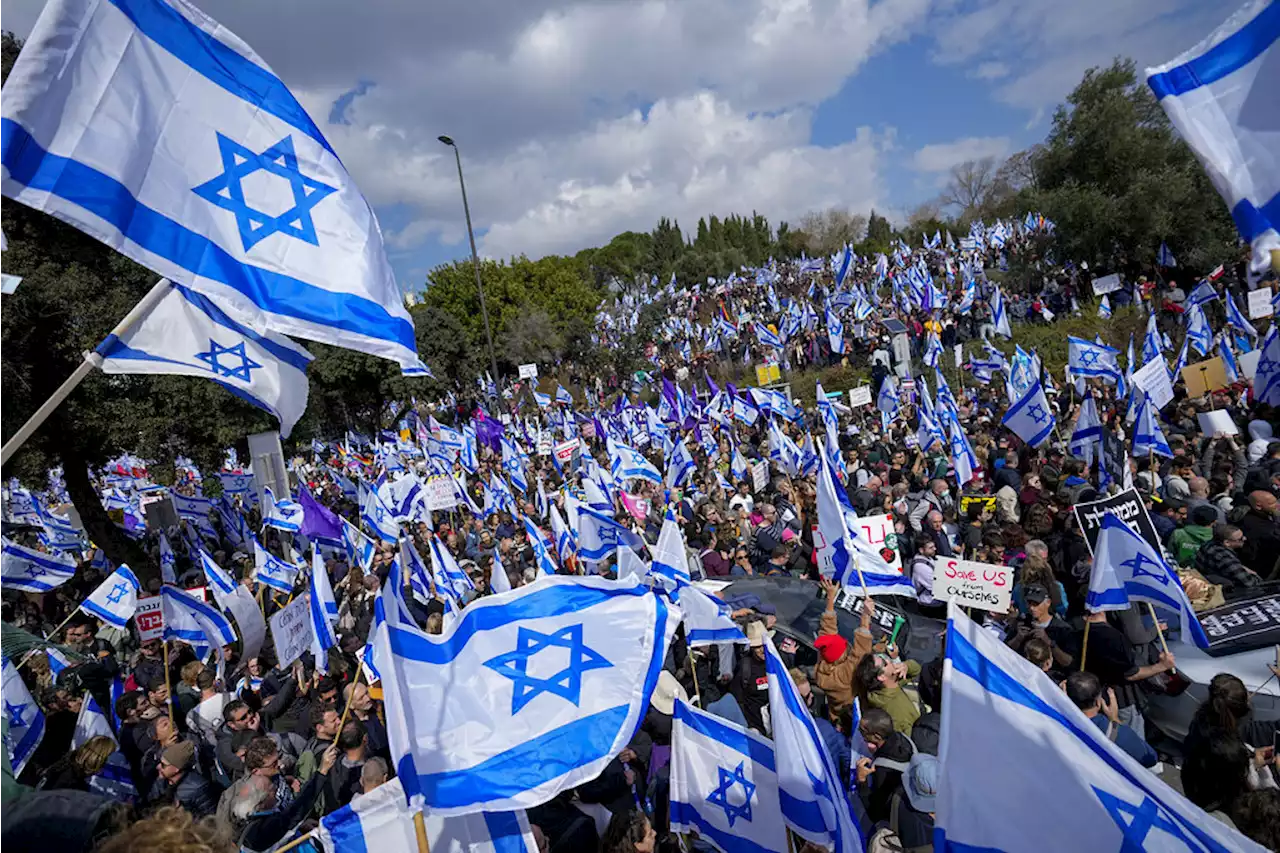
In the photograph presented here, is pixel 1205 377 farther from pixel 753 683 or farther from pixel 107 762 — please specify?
pixel 107 762

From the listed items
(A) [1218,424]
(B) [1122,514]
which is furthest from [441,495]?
(A) [1218,424]

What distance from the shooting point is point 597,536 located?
1084 cm

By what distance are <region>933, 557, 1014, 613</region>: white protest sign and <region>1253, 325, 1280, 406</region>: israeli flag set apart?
8.31 meters

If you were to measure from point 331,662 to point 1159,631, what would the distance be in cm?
788

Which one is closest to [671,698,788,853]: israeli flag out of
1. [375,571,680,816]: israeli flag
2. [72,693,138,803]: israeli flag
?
[375,571,680,816]: israeli flag

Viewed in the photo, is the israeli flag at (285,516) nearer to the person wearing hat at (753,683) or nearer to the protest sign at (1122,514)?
the person wearing hat at (753,683)

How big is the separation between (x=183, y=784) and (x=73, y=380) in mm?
4330

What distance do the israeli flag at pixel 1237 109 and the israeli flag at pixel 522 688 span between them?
331 centimetres

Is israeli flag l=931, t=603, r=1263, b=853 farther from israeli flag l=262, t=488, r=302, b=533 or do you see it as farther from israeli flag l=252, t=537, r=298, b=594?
israeli flag l=262, t=488, r=302, b=533

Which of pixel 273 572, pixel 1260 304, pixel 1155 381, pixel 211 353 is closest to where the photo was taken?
pixel 211 353

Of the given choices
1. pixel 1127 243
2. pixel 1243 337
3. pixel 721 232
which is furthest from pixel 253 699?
pixel 721 232

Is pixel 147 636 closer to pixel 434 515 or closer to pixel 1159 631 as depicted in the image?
pixel 434 515

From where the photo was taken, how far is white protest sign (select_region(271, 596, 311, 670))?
842cm

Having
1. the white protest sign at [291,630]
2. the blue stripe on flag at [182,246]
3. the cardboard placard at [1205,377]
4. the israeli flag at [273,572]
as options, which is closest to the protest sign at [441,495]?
the israeli flag at [273,572]
